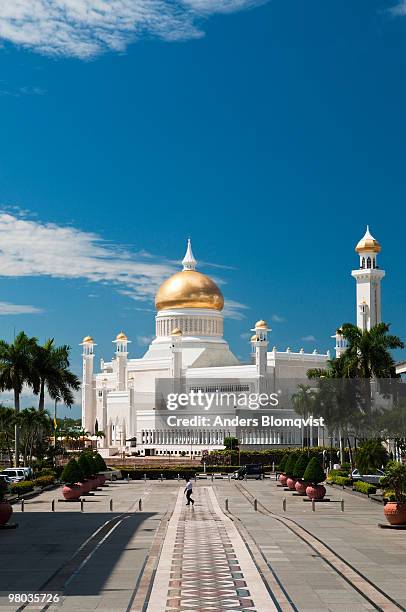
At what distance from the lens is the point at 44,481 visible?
173 ft

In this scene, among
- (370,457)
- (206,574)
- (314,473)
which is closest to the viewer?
(206,574)

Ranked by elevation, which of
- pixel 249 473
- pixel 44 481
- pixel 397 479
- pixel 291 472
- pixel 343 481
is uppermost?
pixel 397 479

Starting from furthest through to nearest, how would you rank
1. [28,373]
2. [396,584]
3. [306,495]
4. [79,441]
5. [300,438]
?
1. [79,441]
2. [300,438]
3. [28,373]
4. [306,495]
5. [396,584]

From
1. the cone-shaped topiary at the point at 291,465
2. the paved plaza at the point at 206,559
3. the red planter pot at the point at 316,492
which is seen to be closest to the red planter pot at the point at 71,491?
the paved plaza at the point at 206,559

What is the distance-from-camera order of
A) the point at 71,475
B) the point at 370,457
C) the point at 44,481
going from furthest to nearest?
the point at 370,457
the point at 44,481
the point at 71,475

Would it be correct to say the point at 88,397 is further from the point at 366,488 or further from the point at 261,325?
the point at 366,488

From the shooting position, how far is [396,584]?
18.2 m

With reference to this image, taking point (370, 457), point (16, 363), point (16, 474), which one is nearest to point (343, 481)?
point (370, 457)

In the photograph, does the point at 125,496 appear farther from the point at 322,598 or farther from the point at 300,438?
the point at 300,438

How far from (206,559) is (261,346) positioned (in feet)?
297

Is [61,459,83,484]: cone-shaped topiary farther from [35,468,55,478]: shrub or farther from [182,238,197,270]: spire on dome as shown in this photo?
[182,238,197,270]: spire on dome

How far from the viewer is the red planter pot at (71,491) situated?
140 ft

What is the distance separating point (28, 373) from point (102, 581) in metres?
43.9

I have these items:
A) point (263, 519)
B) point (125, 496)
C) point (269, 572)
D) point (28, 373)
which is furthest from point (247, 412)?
point (269, 572)
